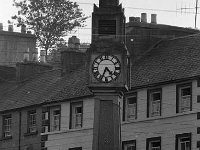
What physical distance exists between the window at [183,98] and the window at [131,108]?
432 centimetres

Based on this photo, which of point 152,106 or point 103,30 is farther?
point 152,106

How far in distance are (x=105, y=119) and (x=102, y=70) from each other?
8.81ft

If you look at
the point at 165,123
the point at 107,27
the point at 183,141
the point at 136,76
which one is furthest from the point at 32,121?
the point at 107,27

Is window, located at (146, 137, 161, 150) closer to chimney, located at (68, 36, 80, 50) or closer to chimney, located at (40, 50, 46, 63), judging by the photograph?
chimney, located at (68, 36, 80, 50)

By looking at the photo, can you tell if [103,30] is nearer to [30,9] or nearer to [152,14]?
[152,14]

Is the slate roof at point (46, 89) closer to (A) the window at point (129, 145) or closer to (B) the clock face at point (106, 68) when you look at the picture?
(A) the window at point (129, 145)

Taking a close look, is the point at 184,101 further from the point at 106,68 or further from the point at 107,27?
the point at 106,68

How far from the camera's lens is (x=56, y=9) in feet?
357

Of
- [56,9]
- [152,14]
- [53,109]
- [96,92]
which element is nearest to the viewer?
[96,92]

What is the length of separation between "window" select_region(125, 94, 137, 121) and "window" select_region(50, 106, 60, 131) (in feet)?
22.3

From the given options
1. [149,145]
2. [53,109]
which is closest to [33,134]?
[53,109]

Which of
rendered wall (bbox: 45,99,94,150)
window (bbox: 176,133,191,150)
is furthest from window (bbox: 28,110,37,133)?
window (bbox: 176,133,191,150)

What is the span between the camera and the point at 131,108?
81.6 metres

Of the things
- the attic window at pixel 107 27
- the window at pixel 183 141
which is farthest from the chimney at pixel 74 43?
the attic window at pixel 107 27
